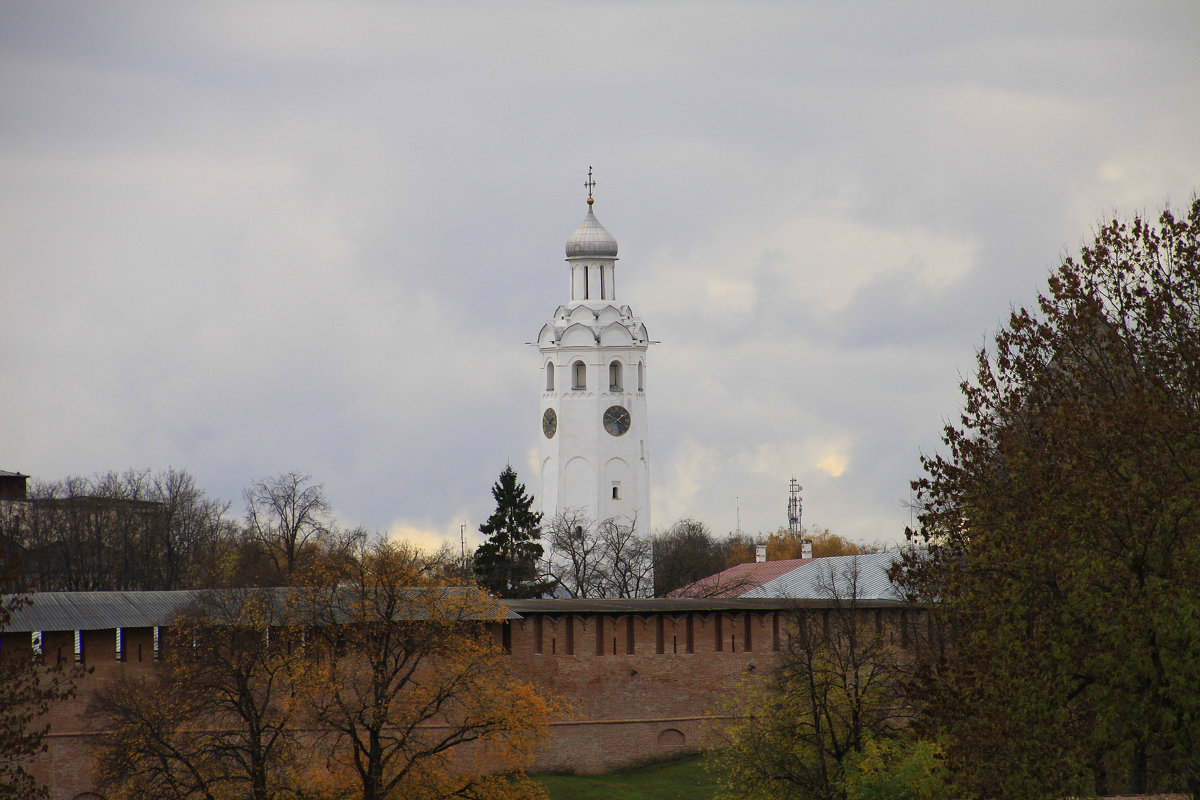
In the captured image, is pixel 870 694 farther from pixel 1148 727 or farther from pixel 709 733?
pixel 1148 727

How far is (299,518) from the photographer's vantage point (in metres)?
53.4

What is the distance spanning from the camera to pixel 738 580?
166 feet

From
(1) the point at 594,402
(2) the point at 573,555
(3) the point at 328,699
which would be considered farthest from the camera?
(1) the point at 594,402

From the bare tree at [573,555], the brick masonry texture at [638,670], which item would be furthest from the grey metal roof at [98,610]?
the bare tree at [573,555]

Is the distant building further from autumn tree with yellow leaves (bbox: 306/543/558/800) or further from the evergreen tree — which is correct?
autumn tree with yellow leaves (bbox: 306/543/558/800)

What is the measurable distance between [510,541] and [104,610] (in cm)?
3066

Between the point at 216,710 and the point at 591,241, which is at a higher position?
the point at 591,241

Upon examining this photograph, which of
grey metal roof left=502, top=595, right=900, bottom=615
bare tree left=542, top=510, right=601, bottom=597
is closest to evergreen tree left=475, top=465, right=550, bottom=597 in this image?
bare tree left=542, top=510, right=601, bottom=597

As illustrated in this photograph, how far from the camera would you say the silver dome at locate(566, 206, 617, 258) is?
65188mm

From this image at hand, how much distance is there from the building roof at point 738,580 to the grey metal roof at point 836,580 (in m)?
0.53

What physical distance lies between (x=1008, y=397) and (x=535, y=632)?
661 inches

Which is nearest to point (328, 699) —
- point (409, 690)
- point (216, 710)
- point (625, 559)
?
point (409, 690)

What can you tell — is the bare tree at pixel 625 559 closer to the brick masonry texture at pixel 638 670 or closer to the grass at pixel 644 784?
the brick masonry texture at pixel 638 670

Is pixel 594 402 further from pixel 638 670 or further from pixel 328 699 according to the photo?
pixel 328 699
